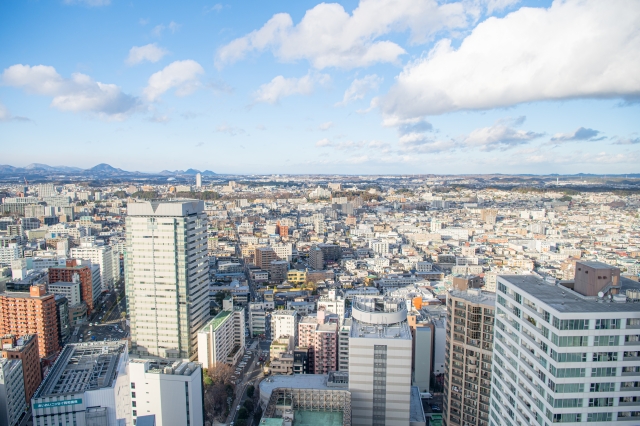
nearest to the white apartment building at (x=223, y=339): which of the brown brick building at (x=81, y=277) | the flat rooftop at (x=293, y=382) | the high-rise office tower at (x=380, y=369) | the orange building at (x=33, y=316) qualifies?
the flat rooftop at (x=293, y=382)

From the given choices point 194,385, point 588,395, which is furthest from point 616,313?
point 194,385

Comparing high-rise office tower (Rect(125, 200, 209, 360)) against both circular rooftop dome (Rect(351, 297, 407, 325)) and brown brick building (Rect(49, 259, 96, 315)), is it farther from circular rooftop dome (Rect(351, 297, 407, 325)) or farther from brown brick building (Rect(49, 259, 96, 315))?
brown brick building (Rect(49, 259, 96, 315))

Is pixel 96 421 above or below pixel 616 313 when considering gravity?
below

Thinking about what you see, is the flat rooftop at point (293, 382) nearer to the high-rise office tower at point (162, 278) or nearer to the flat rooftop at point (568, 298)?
the high-rise office tower at point (162, 278)

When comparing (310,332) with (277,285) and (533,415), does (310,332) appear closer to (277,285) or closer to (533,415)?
(533,415)

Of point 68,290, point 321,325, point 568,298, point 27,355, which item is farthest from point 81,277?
point 568,298

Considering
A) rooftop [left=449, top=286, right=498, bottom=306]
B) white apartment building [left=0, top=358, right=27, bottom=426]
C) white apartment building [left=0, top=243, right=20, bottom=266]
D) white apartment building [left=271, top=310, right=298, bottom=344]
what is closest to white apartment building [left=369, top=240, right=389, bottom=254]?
white apartment building [left=271, top=310, right=298, bottom=344]
